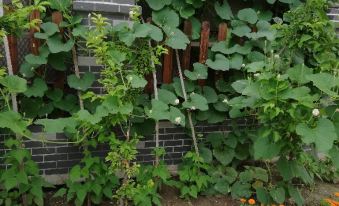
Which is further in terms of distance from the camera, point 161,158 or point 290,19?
point 161,158

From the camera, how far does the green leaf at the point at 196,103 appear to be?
10.9 ft

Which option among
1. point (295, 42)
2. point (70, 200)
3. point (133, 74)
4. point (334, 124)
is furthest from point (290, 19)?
point (70, 200)

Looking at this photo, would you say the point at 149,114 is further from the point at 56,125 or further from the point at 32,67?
the point at 32,67

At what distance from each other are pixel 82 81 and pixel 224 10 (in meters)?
1.53

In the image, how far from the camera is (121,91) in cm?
265

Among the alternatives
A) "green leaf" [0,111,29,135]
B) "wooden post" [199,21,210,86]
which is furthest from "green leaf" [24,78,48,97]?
"wooden post" [199,21,210,86]

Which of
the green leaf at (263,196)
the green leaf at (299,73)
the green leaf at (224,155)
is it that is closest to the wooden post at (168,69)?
the green leaf at (224,155)

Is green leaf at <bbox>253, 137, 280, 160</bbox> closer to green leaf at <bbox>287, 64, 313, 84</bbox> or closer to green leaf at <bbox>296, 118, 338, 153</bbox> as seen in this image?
green leaf at <bbox>296, 118, 338, 153</bbox>

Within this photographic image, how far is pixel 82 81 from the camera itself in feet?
10.3

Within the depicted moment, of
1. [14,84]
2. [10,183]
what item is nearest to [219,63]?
[14,84]

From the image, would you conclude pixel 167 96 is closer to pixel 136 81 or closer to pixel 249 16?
pixel 136 81

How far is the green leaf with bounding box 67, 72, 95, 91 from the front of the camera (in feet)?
10.2

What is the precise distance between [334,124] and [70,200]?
2174mm

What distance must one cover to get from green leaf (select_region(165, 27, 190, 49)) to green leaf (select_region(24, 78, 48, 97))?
1.08 metres
